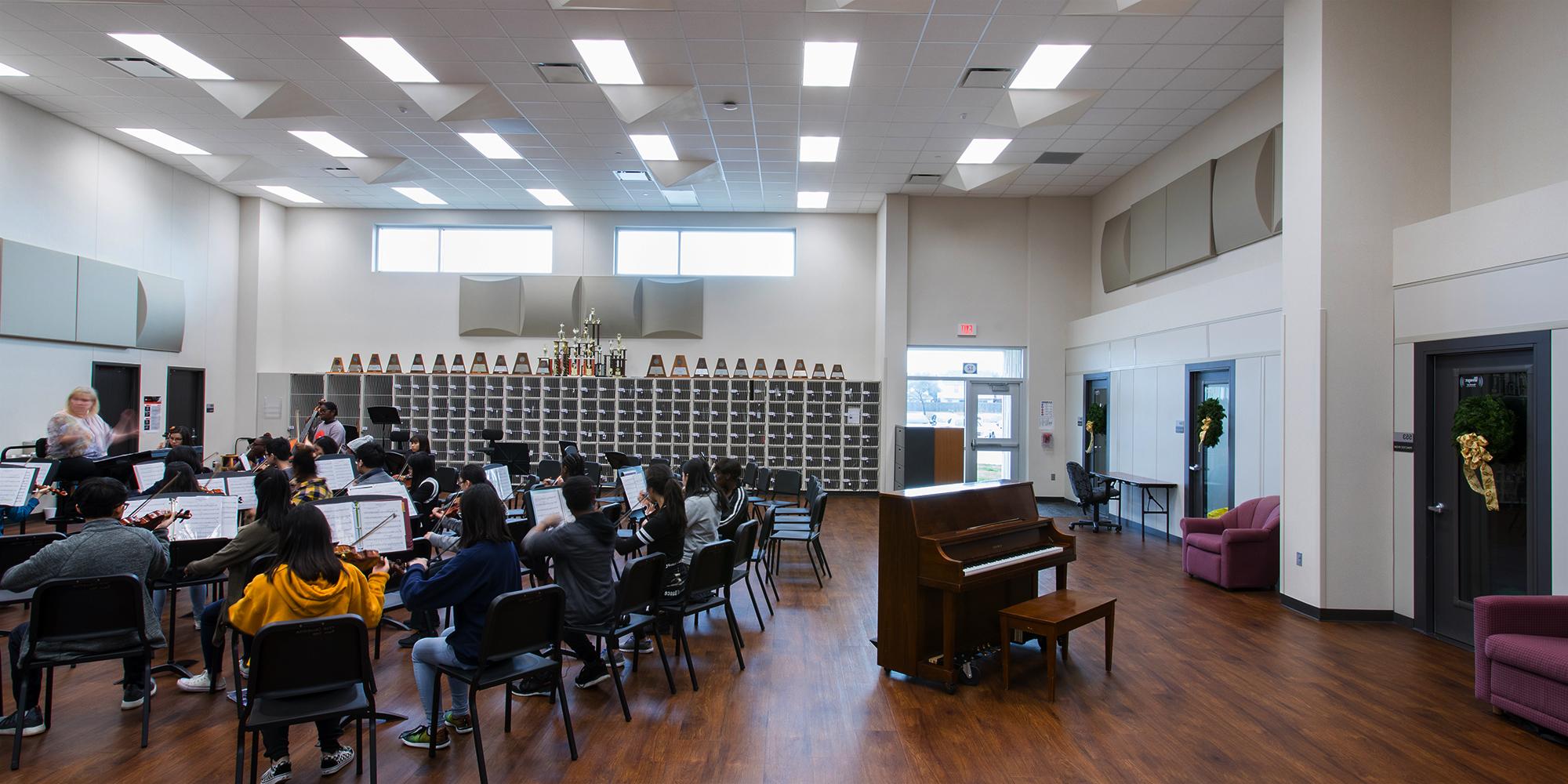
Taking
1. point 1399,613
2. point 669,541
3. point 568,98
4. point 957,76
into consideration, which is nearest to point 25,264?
point 568,98

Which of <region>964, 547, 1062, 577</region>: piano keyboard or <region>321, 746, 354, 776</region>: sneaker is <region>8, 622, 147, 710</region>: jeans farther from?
<region>964, 547, 1062, 577</region>: piano keyboard

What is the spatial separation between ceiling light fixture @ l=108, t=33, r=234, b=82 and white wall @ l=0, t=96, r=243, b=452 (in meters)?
2.75

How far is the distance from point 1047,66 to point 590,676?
670 cm

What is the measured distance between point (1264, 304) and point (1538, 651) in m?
4.26

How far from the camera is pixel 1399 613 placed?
5562 mm

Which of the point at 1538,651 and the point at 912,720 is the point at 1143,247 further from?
the point at 912,720

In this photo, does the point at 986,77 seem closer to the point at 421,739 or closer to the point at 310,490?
the point at 310,490

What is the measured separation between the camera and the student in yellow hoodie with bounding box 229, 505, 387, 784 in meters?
2.95

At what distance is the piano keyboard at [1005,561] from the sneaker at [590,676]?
207 cm

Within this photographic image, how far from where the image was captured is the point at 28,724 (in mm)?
3504

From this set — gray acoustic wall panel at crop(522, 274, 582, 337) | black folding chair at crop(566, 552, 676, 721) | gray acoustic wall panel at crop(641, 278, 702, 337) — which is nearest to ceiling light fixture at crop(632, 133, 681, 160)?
gray acoustic wall panel at crop(641, 278, 702, 337)

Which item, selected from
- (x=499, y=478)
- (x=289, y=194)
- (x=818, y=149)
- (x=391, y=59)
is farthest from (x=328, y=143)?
(x=499, y=478)

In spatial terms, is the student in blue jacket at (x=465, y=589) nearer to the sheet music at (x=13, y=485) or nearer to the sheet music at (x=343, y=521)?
the sheet music at (x=343, y=521)

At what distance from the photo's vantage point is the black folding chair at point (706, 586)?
4.25 metres
